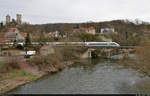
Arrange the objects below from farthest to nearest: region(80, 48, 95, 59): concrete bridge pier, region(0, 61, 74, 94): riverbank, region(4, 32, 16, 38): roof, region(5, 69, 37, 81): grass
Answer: region(4, 32, 16, 38): roof < region(80, 48, 95, 59): concrete bridge pier < region(5, 69, 37, 81): grass < region(0, 61, 74, 94): riverbank

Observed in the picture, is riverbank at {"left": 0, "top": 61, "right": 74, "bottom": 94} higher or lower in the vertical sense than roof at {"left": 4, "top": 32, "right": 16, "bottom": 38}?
lower

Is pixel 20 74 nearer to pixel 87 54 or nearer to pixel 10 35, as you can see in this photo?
pixel 87 54

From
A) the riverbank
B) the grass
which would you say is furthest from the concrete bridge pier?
the grass

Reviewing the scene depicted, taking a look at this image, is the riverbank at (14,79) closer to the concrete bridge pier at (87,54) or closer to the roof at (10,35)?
the concrete bridge pier at (87,54)

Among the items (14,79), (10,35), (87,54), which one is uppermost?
(10,35)

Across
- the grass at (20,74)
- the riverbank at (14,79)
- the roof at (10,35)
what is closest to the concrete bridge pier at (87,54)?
the roof at (10,35)

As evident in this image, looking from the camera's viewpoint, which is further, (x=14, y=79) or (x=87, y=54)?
(x=87, y=54)

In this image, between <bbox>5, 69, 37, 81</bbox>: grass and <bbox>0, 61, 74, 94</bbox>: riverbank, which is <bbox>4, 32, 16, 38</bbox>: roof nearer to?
<bbox>0, 61, 74, 94</bbox>: riverbank

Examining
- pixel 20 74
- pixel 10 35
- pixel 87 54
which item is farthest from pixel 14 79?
pixel 10 35

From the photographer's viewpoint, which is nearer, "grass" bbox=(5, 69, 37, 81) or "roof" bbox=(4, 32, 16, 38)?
"grass" bbox=(5, 69, 37, 81)

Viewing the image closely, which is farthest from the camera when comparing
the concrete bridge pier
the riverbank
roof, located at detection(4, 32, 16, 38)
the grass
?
roof, located at detection(4, 32, 16, 38)

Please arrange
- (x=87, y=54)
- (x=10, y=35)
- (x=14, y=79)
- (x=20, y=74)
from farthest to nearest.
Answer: (x=10, y=35) < (x=87, y=54) < (x=20, y=74) < (x=14, y=79)

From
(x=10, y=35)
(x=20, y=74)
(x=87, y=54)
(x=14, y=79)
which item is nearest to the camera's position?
(x=14, y=79)

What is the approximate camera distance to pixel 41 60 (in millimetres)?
27328
